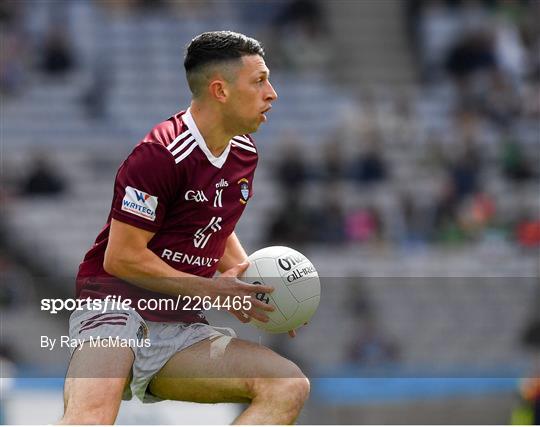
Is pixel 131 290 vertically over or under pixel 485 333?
over

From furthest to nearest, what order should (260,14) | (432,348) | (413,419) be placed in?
(260,14) → (432,348) → (413,419)

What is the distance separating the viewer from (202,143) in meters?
5.89

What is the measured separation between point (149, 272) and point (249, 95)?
90 cm

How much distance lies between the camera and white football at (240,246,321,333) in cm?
602

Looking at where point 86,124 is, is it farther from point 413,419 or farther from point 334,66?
point 413,419

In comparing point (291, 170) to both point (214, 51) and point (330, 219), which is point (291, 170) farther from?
point (214, 51)

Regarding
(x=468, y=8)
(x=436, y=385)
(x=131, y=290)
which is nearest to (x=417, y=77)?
(x=468, y=8)

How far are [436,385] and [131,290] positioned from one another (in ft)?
22.5

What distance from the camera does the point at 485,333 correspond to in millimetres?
14109

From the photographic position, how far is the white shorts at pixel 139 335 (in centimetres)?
579

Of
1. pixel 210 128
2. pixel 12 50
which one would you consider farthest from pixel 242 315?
pixel 12 50

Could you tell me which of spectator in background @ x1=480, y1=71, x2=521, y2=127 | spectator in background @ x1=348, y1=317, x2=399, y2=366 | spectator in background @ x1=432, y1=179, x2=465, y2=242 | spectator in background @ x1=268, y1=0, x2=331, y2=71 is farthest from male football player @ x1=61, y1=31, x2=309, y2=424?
spectator in background @ x1=268, y1=0, x2=331, y2=71

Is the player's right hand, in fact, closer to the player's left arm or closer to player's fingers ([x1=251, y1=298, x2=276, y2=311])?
player's fingers ([x1=251, y1=298, x2=276, y2=311])

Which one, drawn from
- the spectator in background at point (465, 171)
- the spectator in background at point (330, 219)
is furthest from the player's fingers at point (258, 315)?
the spectator in background at point (465, 171)
